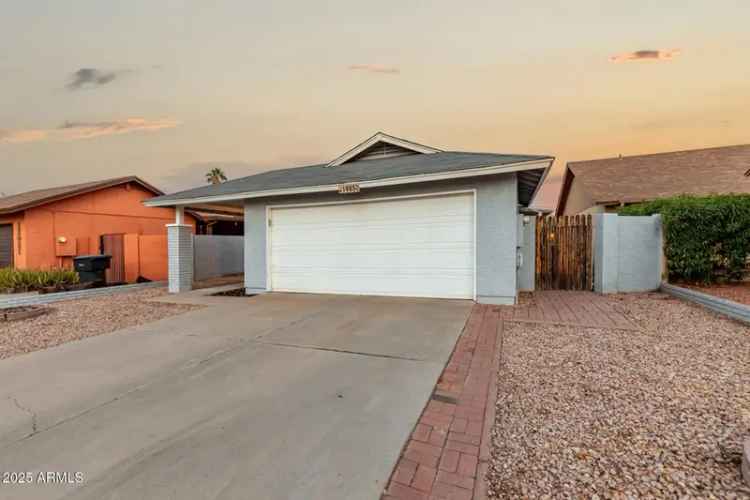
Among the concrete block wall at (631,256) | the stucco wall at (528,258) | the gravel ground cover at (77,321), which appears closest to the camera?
the gravel ground cover at (77,321)

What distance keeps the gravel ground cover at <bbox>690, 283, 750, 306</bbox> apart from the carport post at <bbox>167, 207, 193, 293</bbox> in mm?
12944

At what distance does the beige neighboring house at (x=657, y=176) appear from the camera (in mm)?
15086

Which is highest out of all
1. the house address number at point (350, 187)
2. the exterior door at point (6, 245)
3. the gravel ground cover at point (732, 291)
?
the house address number at point (350, 187)

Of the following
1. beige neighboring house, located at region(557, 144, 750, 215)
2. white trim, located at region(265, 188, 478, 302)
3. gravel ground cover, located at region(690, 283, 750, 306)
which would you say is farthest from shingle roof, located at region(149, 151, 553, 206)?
beige neighboring house, located at region(557, 144, 750, 215)

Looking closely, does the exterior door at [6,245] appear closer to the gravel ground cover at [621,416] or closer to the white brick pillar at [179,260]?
the white brick pillar at [179,260]

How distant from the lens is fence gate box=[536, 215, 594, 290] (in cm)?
904

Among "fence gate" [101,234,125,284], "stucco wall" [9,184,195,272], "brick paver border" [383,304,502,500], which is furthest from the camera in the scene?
"stucco wall" [9,184,195,272]

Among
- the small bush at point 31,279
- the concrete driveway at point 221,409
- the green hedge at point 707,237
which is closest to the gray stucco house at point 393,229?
the concrete driveway at point 221,409

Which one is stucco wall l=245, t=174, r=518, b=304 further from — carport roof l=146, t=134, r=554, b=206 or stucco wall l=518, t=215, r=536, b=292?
stucco wall l=518, t=215, r=536, b=292

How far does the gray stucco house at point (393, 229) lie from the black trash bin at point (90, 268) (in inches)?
105

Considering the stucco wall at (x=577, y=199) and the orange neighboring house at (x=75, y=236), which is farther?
the stucco wall at (x=577, y=199)

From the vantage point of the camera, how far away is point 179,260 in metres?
9.79

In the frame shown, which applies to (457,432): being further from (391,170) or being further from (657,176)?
(657,176)

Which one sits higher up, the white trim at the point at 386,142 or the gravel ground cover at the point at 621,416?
the white trim at the point at 386,142
